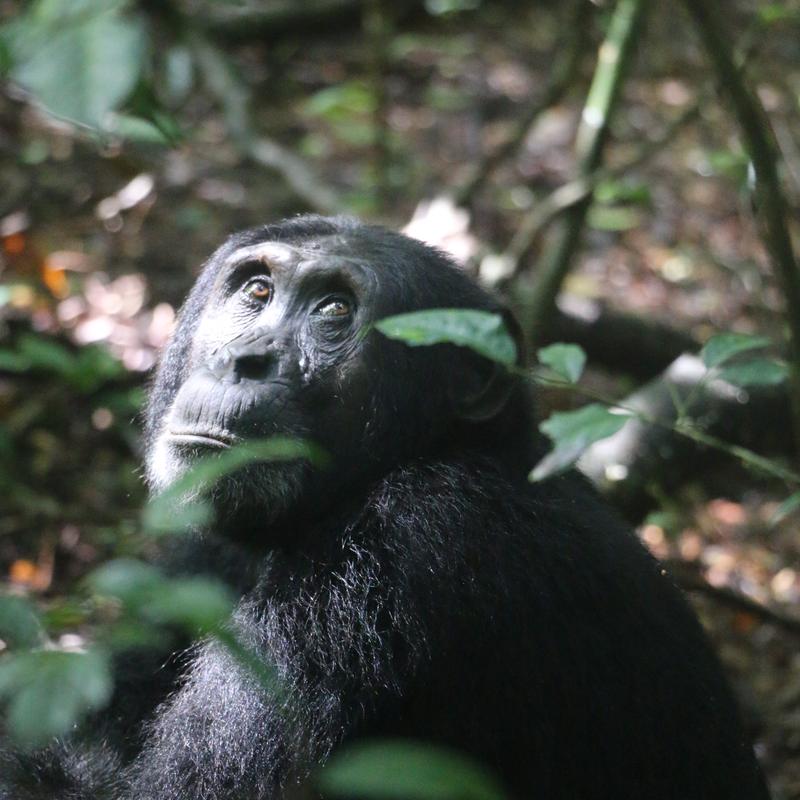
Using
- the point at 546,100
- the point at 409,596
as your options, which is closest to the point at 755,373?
the point at 409,596

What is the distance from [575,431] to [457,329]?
0.50 metres

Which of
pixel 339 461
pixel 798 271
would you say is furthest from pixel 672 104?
pixel 339 461

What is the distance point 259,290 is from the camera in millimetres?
4988

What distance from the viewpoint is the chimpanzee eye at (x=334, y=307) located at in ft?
15.8

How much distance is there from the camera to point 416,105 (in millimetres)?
13047

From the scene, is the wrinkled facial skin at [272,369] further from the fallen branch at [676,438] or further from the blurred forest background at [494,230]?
the fallen branch at [676,438]

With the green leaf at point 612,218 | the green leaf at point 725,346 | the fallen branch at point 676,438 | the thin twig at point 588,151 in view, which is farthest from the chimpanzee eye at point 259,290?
the green leaf at point 612,218

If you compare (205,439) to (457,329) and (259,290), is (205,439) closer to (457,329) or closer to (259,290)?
(259,290)

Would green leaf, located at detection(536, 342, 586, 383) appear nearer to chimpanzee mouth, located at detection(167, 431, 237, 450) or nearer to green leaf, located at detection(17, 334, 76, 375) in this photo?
chimpanzee mouth, located at detection(167, 431, 237, 450)

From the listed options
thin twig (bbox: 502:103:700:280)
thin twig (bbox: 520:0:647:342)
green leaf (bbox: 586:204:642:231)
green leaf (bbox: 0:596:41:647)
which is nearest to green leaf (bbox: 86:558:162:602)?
green leaf (bbox: 0:596:41:647)

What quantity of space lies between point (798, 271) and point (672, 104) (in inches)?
365

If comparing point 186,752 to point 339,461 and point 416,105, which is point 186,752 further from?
point 416,105

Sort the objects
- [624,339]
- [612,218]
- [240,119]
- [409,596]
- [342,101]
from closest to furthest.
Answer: [409,596]
[624,339]
[240,119]
[342,101]
[612,218]

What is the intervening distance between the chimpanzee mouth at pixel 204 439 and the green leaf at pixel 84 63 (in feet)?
9.02
